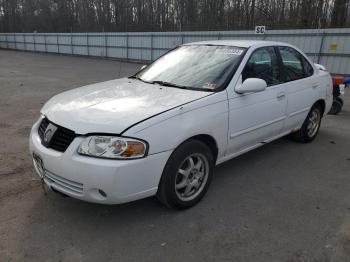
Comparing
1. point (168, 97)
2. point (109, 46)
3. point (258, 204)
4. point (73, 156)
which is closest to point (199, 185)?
point (258, 204)

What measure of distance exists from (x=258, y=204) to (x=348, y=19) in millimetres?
20339

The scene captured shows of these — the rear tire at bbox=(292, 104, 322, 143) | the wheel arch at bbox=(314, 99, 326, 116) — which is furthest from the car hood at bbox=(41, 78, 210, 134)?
the wheel arch at bbox=(314, 99, 326, 116)

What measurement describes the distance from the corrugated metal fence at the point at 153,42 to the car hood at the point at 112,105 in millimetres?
14661

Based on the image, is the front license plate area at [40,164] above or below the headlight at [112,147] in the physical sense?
below

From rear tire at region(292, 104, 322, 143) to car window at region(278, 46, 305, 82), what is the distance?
0.73 m

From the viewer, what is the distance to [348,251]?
111 inches

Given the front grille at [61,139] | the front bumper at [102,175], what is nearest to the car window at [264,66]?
the front bumper at [102,175]

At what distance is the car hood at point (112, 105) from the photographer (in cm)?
287

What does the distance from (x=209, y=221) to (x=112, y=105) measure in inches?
57.4

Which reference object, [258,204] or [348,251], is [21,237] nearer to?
[258,204]

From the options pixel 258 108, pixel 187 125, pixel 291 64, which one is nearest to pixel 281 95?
pixel 258 108

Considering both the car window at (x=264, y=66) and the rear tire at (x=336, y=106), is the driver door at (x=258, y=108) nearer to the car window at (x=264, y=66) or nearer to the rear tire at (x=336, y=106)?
the car window at (x=264, y=66)

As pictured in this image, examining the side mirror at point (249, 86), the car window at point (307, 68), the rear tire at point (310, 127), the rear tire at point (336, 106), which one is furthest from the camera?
the rear tire at point (336, 106)

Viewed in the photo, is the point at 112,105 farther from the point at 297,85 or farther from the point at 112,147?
the point at 297,85
